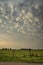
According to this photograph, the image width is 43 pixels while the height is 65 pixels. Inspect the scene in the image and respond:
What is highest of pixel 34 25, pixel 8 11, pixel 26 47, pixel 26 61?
pixel 8 11

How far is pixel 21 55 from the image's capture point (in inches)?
252

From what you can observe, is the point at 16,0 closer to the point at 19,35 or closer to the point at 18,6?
the point at 18,6

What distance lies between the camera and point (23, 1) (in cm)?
630

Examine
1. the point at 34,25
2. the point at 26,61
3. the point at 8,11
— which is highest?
the point at 8,11

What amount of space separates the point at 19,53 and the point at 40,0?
1678mm

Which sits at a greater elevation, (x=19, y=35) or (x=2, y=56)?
(x=19, y=35)

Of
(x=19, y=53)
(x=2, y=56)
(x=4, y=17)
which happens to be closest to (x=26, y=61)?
(x=19, y=53)

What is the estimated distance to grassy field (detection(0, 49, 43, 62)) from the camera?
6348 mm

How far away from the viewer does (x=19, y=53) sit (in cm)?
648

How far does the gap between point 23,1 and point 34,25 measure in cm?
77

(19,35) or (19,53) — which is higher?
(19,35)

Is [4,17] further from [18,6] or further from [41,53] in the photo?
[41,53]

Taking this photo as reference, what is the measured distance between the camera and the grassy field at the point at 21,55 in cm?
635

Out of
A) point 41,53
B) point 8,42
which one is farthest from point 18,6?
point 41,53
